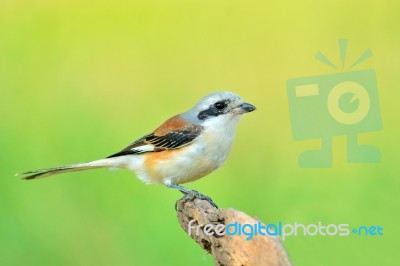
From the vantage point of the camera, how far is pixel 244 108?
1698mm

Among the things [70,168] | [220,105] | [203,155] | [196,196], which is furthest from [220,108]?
[70,168]

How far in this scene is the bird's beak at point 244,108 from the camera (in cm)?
169

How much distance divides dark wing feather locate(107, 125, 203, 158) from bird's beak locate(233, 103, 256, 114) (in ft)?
0.38

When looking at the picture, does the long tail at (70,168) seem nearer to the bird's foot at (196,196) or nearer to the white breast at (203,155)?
the white breast at (203,155)

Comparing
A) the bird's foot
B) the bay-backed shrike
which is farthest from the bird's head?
the bird's foot

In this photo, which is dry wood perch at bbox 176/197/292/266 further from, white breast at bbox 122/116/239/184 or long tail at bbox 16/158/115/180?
long tail at bbox 16/158/115/180

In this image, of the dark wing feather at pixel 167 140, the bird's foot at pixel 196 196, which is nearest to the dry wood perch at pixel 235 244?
the bird's foot at pixel 196 196

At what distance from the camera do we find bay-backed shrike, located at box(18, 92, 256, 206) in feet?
5.65

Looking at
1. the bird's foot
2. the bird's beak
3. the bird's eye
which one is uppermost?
the bird's eye

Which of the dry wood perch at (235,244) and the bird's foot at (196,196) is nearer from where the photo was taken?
the dry wood perch at (235,244)

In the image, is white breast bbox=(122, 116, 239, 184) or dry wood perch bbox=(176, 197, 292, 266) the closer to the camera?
dry wood perch bbox=(176, 197, 292, 266)

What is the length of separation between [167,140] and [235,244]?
A: 0.54 meters

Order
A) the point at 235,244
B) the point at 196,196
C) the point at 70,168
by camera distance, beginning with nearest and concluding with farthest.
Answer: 1. the point at 235,244
2. the point at 196,196
3. the point at 70,168

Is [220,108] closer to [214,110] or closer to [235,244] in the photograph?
[214,110]
